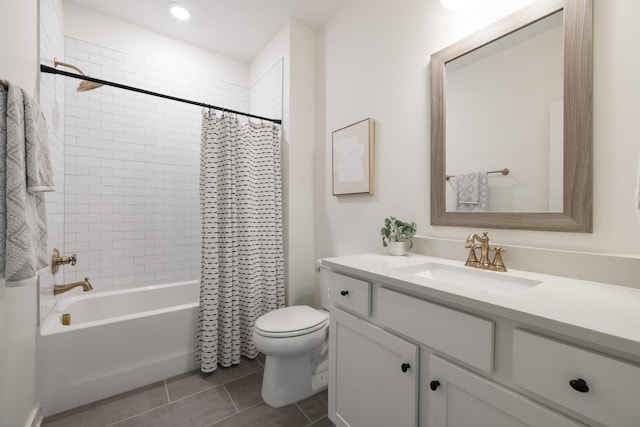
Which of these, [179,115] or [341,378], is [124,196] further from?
[341,378]

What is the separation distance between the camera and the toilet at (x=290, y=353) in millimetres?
1507

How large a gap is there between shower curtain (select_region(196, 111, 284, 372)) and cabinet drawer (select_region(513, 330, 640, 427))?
1744 millimetres

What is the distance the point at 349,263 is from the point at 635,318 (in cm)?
84

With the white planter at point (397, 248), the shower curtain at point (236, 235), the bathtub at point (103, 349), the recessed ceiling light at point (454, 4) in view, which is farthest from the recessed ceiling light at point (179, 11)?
the white planter at point (397, 248)

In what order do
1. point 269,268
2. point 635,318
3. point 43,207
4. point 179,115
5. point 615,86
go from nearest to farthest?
point 635,318 → point 615,86 → point 43,207 → point 269,268 → point 179,115

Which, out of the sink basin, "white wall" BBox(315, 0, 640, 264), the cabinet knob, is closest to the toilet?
"white wall" BBox(315, 0, 640, 264)

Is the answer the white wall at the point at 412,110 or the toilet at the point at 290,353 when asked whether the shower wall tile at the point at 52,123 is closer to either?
the toilet at the point at 290,353

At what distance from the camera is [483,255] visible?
115 cm

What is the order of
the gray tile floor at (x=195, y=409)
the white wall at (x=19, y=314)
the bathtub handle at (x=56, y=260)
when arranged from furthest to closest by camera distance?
1. the bathtub handle at (x=56, y=260)
2. the gray tile floor at (x=195, y=409)
3. the white wall at (x=19, y=314)

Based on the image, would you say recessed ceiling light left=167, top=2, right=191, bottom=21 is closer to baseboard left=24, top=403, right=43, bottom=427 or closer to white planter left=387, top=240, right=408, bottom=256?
white planter left=387, top=240, right=408, bottom=256

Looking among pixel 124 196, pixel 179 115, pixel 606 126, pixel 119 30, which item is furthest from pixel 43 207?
pixel 606 126

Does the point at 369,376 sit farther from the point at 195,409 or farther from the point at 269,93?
the point at 269,93

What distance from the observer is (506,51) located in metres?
1.17

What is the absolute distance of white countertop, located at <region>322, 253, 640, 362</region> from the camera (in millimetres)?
546
